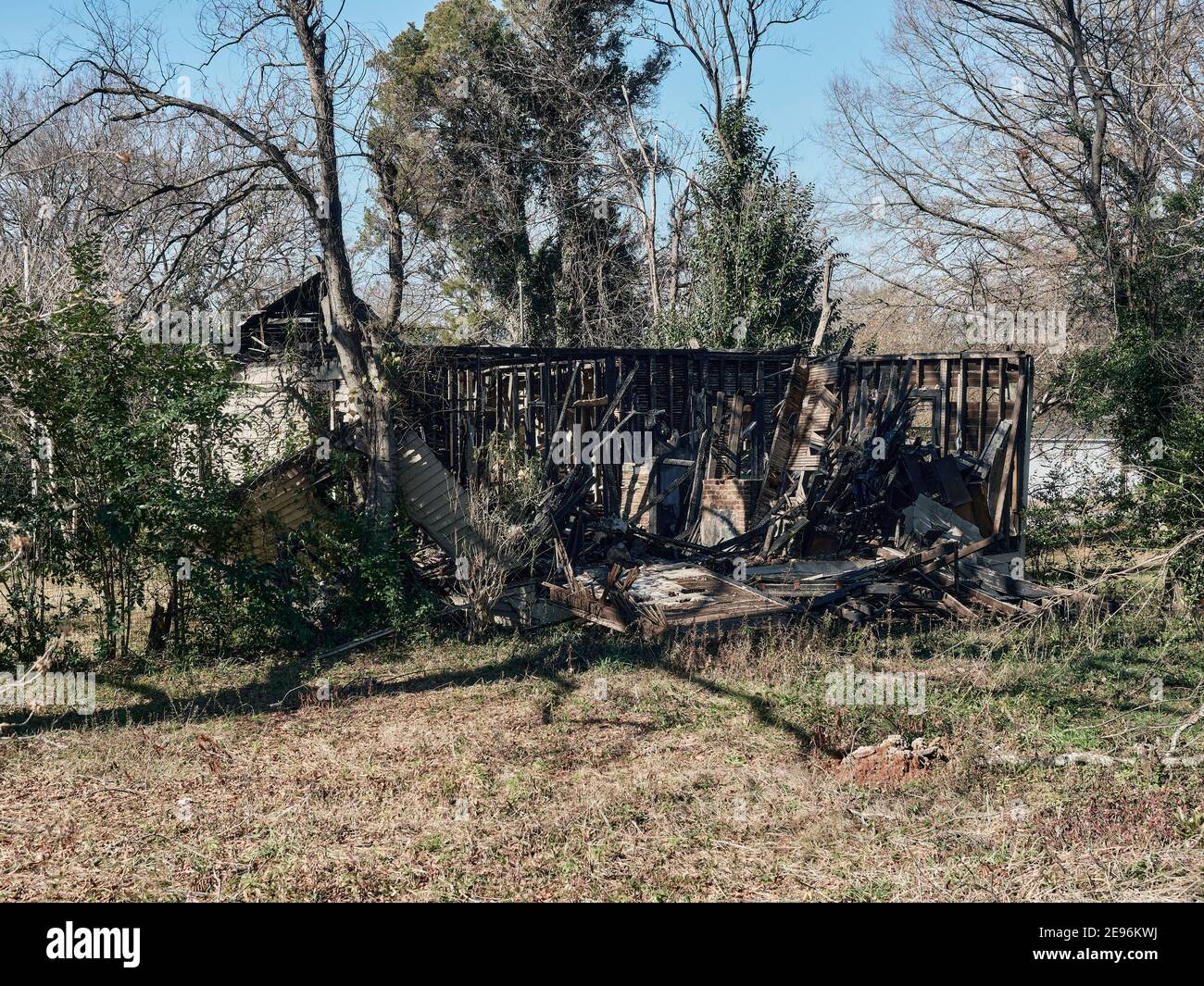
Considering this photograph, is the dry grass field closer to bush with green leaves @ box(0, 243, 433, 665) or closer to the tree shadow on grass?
the tree shadow on grass

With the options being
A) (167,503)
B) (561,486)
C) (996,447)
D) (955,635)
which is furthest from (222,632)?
(996,447)

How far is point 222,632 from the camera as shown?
10008 millimetres

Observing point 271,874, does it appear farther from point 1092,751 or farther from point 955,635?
point 955,635

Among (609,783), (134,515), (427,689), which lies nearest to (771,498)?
(427,689)

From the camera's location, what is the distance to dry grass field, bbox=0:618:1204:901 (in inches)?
205

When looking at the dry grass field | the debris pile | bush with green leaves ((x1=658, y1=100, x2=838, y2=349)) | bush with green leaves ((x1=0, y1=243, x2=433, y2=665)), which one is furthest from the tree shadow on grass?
bush with green leaves ((x1=658, y1=100, x2=838, y2=349))

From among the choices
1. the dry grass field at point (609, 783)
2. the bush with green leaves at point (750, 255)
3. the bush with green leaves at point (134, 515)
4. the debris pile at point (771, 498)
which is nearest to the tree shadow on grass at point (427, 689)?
the dry grass field at point (609, 783)

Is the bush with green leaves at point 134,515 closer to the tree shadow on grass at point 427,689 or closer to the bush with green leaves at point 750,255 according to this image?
the tree shadow on grass at point 427,689

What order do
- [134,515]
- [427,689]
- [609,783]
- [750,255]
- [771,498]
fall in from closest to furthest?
[609,783], [427,689], [134,515], [771,498], [750,255]

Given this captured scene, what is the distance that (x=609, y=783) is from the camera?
661cm

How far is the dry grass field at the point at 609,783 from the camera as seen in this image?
521 cm

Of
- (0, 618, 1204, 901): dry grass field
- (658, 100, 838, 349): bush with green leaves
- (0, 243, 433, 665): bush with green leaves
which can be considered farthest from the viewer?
(658, 100, 838, 349): bush with green leaves

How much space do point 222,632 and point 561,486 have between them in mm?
4047

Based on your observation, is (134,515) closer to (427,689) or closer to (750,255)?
(427,689)
